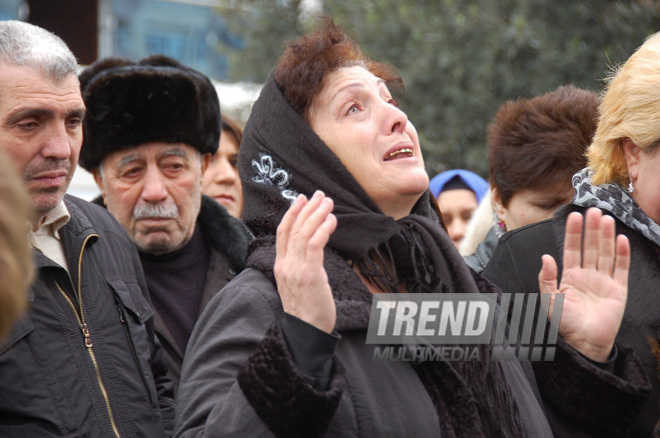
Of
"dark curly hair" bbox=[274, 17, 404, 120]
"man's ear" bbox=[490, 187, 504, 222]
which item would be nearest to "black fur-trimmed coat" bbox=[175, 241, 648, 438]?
"dark curly hair" bbox=[274, 17, 404, 120]

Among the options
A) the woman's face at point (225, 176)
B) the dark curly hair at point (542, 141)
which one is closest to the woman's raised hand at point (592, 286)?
the dark curly hair at point (542, 141)

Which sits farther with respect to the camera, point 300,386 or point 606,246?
point 606,246

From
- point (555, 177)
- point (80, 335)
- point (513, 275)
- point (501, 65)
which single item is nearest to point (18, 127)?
point (80, 335)

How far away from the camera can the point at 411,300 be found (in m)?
2.67

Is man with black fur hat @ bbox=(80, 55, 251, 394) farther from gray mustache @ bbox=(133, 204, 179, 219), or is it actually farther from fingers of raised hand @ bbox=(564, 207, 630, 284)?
fingers of raised hand @ bbox=(564, 207, 630, 284)

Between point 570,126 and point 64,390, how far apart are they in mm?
2477

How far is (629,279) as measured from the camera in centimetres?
299

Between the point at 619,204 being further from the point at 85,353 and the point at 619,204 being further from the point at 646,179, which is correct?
the point at 85,353

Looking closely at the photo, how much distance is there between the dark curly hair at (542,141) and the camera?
153 inches

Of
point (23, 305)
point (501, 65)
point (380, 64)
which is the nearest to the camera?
point (23, 305)

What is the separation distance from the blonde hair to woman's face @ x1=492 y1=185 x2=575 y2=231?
64 cm

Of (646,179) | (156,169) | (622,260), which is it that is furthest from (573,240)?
(156,169)

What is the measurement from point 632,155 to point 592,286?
0.65 meters

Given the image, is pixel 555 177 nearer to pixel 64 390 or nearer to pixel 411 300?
pixel 411 300
